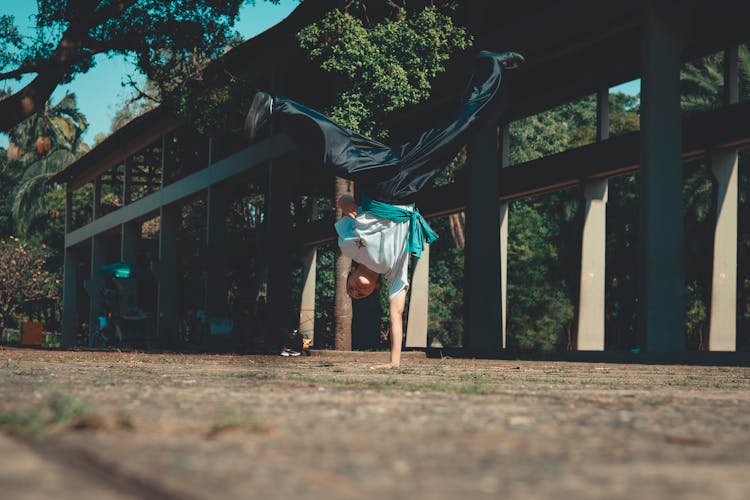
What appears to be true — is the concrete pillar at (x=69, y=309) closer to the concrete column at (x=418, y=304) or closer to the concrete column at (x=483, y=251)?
the concrete column at (x=418, y=304)

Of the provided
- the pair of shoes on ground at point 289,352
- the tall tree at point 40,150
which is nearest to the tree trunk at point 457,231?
the pair of shoes on ground at point 289,352

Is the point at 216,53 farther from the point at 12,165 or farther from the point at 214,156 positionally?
the point at 12,165

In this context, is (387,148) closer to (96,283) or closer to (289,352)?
(289,352)

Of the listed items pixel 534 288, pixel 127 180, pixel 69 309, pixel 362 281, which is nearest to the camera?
pixel 362 281

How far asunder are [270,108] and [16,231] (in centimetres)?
5365

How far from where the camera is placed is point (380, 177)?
790 cm

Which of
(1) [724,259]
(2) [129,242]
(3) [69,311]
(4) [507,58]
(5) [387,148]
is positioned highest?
(4) [507,58]

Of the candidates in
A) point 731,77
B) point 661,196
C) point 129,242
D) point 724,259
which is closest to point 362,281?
point 661,196

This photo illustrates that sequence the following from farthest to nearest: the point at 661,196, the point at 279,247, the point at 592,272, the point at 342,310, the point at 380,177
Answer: the point at 279,247 → the point at 592,272 → the point at 342,310 → the point at 661,196 → the point at 380,177

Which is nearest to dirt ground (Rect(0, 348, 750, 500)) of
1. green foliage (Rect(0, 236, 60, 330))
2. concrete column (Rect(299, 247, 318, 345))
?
concrete column (Rect(299, 247, 318, 345))

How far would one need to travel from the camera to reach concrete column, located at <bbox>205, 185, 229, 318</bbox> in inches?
1076

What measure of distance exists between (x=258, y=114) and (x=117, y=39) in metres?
9.76

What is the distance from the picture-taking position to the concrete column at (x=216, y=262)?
27.3 m

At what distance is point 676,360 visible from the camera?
491 inches
